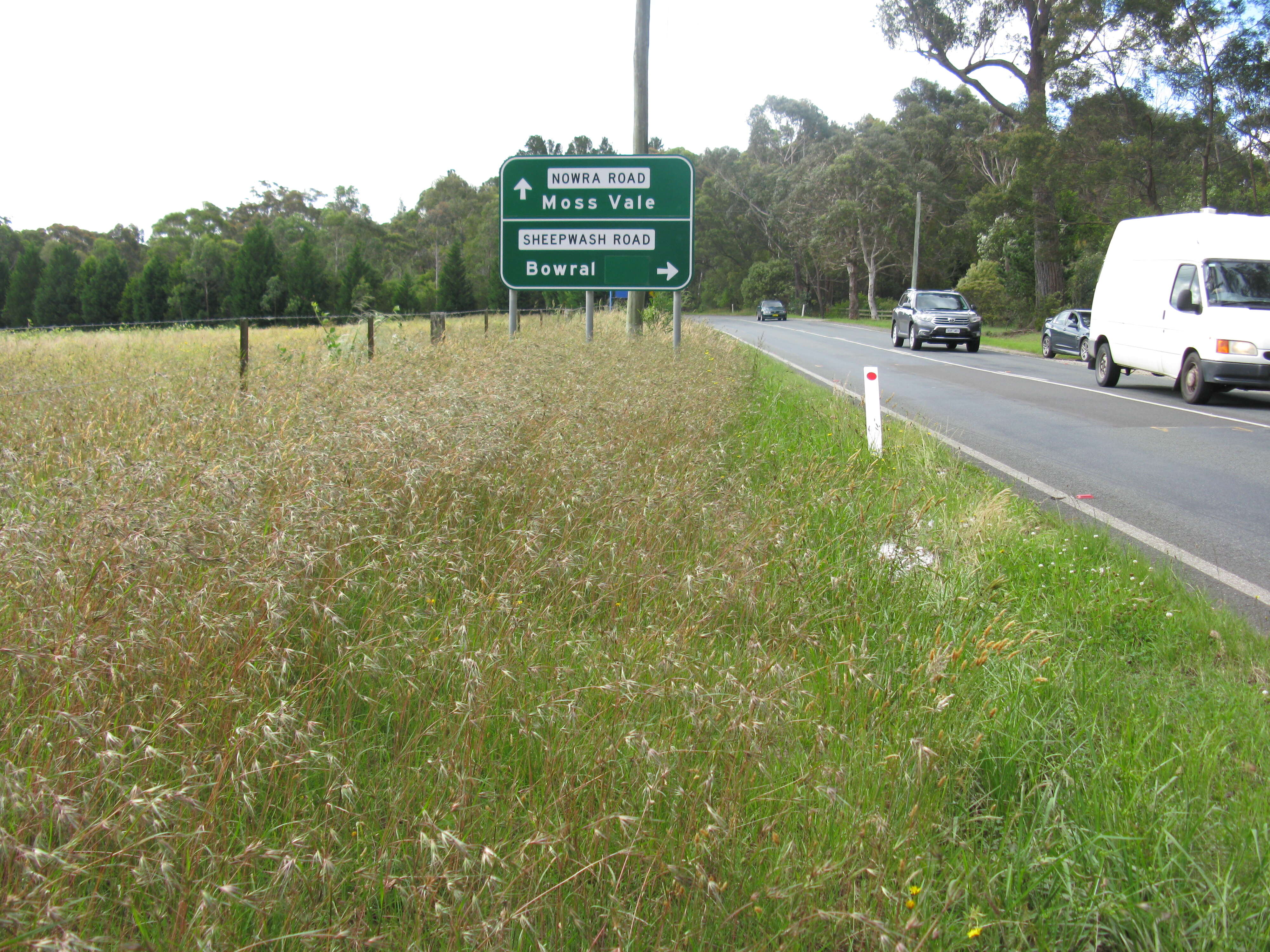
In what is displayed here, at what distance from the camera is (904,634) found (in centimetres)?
396

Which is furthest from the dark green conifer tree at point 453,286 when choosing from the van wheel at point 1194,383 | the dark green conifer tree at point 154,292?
the van wheel at point 1194,383

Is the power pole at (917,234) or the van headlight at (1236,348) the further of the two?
the power pole at (917,234)

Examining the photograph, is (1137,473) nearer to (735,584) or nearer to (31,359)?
(735,584)

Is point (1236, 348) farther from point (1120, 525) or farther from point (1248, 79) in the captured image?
point (1248, 79)

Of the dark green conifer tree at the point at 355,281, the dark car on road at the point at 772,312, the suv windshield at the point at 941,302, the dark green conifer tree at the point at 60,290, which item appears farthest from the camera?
the dark car on road at the point at 772,312

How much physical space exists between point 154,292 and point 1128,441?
6140 cm

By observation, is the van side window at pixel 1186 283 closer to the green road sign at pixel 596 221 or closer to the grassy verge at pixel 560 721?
the green road sign at pixel 596 221

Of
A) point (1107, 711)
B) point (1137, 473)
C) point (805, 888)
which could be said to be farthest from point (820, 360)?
point (805, 888)

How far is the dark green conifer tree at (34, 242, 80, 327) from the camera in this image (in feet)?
200

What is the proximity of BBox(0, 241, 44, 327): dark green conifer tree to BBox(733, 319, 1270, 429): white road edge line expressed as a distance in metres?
56.4

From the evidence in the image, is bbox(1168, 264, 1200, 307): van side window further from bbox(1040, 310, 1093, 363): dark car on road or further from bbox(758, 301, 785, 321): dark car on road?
bbox(758, 301, 785, 321): dark car on road

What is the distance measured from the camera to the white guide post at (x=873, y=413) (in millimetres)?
8031

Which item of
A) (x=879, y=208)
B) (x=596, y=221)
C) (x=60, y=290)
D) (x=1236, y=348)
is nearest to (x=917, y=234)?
(x=879, y=208)

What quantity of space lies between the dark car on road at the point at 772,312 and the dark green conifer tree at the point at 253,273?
104 feet
